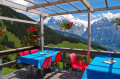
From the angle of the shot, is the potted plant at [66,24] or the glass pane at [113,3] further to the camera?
the potted plant at [66,24]

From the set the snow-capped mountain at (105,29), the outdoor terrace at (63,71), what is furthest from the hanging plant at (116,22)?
the outdoor terrace at (63,71)

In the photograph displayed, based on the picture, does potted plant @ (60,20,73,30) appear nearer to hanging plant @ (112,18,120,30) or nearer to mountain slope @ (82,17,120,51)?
mountain slope @ (82,17,120,51)

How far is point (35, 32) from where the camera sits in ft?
14.5

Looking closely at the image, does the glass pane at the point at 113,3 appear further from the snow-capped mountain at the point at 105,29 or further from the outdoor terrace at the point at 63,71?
the outdoor terrace at the point at 63,71

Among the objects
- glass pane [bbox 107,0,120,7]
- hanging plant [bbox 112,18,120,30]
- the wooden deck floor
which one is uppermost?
glass pane [bbox 107,0,120,7]

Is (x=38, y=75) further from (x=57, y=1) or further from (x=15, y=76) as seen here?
(x=57, y=1)

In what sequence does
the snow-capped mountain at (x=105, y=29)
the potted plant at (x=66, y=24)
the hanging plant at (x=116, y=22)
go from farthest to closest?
the potted plant at (x=66, y=24) → the snow-capped mountain at (x=105, y=29) → the hanging plant at (x=116, y=22)

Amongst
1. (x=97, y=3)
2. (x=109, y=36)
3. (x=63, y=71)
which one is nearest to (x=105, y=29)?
(x=109, y=36)

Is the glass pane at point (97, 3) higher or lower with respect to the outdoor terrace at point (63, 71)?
higher

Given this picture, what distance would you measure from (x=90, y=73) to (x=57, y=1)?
6.91ft

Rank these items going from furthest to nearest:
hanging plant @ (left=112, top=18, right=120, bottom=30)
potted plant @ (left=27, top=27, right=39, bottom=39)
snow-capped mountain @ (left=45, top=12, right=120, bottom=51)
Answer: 1. potted plant @ (left=27, top=27, right=39, bottom=39)
2. snow-capped mountain @ (left=45, top=12, right=120, bottom=51)
3. hanging plant @ (left=112, top=18, right=120, bottom=30)

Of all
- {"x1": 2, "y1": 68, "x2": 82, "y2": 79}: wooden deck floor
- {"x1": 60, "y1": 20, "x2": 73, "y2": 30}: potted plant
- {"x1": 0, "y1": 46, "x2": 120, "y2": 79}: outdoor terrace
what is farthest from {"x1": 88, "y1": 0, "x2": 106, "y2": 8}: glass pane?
{"x1": 2, "y1": 68, "x2": 82, "y2": 79}: wooden deck floor

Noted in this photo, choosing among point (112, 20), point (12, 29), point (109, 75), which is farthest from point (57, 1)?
point (12, 29)

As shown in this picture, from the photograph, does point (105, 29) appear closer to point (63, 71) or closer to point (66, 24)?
point (66, 24)
